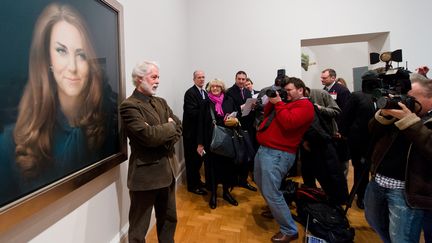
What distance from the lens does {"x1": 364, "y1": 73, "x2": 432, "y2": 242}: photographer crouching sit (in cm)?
109

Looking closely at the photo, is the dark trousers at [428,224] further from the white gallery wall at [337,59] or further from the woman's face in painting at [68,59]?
the white gallery wall at [337,59]

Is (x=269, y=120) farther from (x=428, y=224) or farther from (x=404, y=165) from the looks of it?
(x=428, y=224)

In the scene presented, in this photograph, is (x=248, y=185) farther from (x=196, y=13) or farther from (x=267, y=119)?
(x=196, y=13)

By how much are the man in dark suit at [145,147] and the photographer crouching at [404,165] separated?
3.86 ft

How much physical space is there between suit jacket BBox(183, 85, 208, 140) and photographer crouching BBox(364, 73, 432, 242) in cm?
186

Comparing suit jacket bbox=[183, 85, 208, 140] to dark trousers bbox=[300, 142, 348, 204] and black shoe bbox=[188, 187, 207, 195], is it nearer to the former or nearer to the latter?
black shoe bbox=[188, 187, 207, 195]

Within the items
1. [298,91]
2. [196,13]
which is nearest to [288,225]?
[298,91]

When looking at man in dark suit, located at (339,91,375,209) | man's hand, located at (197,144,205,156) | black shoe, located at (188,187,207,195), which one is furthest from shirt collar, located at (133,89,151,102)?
man in dark suit, located at (339,91,375,209)

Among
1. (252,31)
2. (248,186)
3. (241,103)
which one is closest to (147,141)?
(241,103)

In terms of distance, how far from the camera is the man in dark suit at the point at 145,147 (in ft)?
4.46

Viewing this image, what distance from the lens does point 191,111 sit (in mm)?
2820

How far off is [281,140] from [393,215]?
803 mm

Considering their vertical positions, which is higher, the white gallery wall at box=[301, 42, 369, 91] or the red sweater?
the white gallery wall at box=[301, 42, 369, 91]

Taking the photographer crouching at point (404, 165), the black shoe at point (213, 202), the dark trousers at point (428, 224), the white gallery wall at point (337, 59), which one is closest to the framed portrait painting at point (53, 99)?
the black shoe at point (213, 202)
